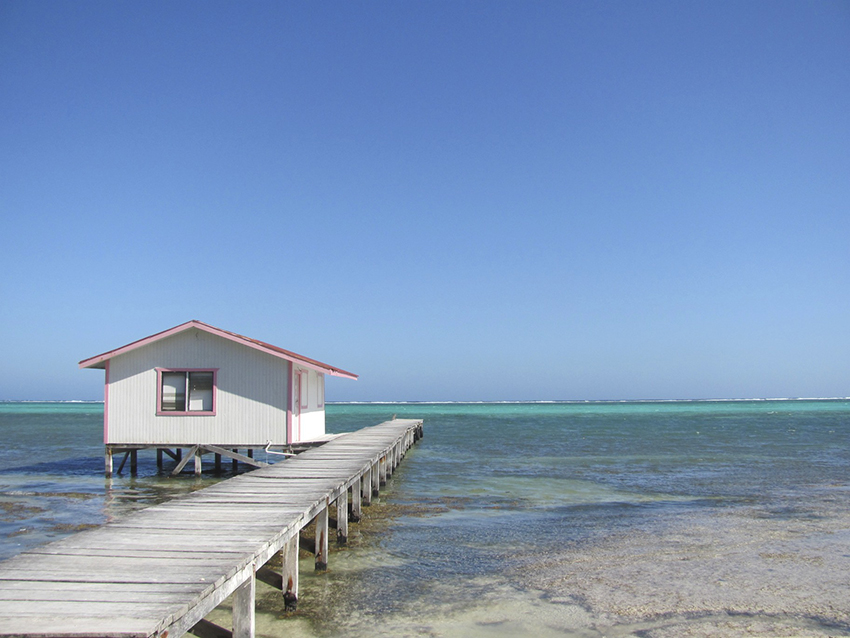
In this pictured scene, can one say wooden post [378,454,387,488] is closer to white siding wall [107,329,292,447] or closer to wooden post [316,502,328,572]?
white siding wall [107,329,292,447]

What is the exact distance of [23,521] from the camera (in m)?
12.3

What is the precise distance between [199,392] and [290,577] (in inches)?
449

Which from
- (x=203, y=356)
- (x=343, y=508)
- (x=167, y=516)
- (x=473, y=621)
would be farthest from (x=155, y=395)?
(x=473, y=621)

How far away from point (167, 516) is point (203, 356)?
10.7m

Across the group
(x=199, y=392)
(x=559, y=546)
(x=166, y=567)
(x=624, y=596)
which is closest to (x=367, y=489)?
(x=559, y=546)

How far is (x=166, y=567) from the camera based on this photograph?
528 centimetres

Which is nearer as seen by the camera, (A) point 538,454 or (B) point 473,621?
(B) point 473,621

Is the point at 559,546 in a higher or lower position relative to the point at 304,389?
lower

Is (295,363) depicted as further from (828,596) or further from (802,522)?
(828,596)

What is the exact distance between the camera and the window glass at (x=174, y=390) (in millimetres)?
17641

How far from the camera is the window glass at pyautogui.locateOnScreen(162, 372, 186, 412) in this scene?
17641 mm

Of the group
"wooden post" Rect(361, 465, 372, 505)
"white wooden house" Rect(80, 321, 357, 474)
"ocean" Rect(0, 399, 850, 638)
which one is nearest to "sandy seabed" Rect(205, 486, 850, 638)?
"ocean" Rect(0, 399, 850, 638)

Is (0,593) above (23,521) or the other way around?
above

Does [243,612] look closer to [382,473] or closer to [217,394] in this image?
[382,473]
